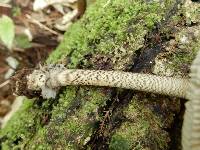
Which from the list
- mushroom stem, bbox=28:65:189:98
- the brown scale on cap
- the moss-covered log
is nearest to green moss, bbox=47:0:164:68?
the moss-covered log

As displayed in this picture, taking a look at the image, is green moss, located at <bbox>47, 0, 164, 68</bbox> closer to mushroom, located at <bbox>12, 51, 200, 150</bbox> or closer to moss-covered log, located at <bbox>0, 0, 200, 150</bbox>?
moss-covered log, located at <bbox>0, 0, 200, 150</bbox>

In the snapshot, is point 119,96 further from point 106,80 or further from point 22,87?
point 22,87

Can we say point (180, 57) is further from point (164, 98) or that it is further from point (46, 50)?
point (46, 50)

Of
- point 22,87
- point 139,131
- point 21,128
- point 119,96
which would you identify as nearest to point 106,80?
point 119,96

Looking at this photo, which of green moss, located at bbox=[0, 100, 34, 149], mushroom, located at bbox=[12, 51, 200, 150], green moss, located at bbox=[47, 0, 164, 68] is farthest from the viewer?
green moss, located at bbox=[0, 100, 34, 149]

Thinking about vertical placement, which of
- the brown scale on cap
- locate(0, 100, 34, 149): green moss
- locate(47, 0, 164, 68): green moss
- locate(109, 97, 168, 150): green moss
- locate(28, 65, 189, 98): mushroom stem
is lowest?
locate(0, 100, 34, 149): green moss

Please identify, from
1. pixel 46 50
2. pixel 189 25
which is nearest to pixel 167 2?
pixel 189 25

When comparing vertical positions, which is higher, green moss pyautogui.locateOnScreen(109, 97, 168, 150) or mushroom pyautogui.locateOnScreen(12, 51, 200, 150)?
mushroom pyautogui.locateOnScreen(12, 51, 200, 150)

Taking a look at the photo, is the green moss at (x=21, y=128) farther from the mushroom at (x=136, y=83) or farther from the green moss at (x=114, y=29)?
the green moss at (x=114, y=29)
